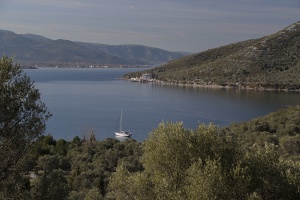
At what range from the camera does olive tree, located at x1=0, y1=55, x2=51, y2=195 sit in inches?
307

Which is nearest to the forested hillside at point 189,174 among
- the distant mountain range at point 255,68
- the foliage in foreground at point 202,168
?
the foliage in foreground at point 202,168

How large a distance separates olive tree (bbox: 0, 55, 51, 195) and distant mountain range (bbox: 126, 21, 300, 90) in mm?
84964

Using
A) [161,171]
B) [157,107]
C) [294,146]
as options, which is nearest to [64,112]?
[157,107]

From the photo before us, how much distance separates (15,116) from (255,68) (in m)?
101

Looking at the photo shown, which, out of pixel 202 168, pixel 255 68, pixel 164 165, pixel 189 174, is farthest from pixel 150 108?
pixel 189 174

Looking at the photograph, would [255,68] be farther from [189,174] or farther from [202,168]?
[189,174]

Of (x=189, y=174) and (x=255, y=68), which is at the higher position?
(x=255, y=68)

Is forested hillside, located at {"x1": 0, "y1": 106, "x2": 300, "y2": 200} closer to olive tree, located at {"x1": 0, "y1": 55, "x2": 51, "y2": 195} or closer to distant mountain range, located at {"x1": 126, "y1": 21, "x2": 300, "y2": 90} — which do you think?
olive tree, located at {"x1": 0, "y1": 55, "x2": 51, "y2": 195}

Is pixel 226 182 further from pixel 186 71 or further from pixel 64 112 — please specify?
pixel 186 71

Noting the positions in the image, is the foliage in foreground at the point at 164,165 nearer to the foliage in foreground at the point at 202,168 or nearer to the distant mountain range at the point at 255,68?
the foliage in foreground at the point at 202,168

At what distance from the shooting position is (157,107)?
72.5 meters

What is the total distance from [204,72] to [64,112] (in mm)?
57455

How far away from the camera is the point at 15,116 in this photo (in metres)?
7.93

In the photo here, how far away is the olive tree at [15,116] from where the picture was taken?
779 cm
